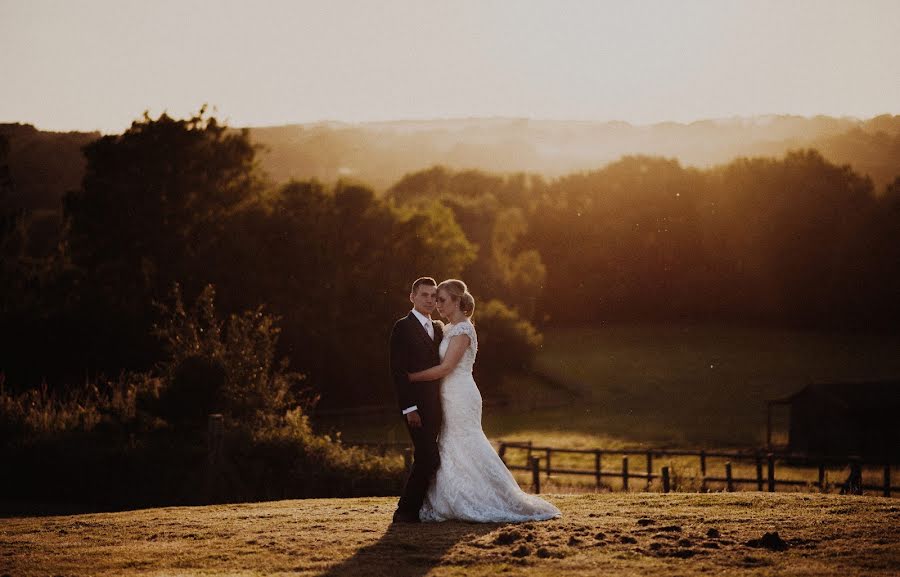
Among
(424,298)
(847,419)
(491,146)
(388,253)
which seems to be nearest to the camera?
(424,298)

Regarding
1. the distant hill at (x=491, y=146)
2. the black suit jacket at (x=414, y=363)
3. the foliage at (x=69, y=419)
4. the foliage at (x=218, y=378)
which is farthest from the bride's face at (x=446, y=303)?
the distant hill at (x=491, y=146)

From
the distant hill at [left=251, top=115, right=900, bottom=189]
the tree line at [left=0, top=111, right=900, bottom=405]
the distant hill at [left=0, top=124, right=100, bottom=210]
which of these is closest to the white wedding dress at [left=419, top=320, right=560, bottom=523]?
the tree line at [left=0, top=111, right=900, bottom=405]

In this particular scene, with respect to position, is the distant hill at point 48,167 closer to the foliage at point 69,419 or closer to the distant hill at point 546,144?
the distant hill at point 546,144

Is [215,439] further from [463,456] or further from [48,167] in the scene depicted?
[48,167]

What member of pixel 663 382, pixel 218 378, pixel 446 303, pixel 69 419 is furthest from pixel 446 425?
pixel 663 382

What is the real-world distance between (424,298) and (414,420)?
1227 mm

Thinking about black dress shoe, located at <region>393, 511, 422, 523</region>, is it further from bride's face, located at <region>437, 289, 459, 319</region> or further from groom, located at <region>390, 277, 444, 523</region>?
bride's face, located at <region>437, 289, 459, 319</region>

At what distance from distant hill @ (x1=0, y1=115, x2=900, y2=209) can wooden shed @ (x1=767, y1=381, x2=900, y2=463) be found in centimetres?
1809

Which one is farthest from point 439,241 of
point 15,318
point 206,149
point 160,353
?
point 15,318

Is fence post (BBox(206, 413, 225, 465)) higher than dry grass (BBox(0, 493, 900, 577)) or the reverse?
the reverse

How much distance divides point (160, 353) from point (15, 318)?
5241 millimetres

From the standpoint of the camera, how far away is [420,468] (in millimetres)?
10750

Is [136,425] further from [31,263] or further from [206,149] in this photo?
[206,149]

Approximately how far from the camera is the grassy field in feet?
150
